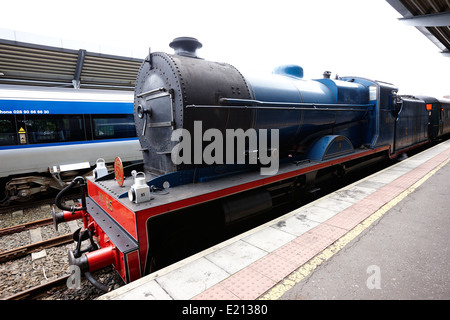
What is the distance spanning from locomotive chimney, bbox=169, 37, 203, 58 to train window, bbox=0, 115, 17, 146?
6.12m

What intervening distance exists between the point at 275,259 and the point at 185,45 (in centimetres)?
329

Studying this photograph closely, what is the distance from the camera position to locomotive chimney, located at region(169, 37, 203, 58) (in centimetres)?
373

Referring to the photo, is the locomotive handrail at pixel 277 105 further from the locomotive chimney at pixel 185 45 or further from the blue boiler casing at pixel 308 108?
the locomotive chimney at pixel 185 45

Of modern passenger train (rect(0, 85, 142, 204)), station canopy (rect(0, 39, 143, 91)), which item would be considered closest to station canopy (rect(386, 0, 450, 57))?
modern passenger train (rect(0, 85, 142, 204))

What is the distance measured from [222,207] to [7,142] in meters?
7.12

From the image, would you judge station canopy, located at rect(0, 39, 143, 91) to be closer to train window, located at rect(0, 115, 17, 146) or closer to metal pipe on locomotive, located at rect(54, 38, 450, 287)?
train window, located at rect(0, 115, 17, 146)

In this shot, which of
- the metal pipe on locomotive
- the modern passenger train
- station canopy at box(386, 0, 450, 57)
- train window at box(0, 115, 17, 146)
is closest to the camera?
the metal pipe on locomotive

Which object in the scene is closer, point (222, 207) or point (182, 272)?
point (182, 272)

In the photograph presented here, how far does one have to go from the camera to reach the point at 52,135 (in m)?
7.62

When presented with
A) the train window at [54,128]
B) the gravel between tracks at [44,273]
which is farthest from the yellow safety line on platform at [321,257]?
the train window at [54,128]

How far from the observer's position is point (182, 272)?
2564mm

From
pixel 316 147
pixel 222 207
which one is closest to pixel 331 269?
pixel 222 207

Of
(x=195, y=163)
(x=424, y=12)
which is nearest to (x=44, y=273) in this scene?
(x=195, y=163)
